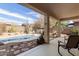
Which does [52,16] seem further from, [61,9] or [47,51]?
[47,51]

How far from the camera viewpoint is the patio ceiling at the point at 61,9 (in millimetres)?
3602

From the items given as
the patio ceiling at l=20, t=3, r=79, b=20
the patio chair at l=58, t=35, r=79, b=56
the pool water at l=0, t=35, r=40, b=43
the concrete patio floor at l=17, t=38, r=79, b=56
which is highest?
the patio ceiling at l=20, t=3, r=79, b=20

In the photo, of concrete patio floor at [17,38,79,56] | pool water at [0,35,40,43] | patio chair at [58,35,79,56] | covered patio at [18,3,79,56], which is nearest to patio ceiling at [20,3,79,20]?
covered patio at [18,3,79,56]

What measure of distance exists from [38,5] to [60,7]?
0.58 metres

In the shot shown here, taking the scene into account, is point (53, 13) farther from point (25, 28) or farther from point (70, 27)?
point (25, 28)

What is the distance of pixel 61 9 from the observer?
3682mm

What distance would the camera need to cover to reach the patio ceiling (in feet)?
11.8

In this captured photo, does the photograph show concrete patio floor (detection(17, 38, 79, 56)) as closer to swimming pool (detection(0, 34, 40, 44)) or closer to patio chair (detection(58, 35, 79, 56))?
patio chair (detection(58, 35, 79, 56))

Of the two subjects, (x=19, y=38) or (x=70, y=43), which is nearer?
(x=19, y=38)

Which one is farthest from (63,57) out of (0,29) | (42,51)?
(0,29)

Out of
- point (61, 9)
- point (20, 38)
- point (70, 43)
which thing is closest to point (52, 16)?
point (61, 9)

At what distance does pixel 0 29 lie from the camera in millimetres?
3436

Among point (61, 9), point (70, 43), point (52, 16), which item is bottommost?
point (70, 43)

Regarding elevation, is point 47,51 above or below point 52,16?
below
